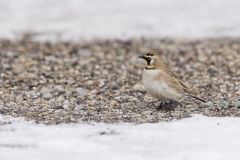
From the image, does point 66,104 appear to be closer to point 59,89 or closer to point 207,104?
point 59,89

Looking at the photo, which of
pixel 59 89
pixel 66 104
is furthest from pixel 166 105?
pixel 59 89

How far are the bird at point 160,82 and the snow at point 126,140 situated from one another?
23.1 inches

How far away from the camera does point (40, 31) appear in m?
15.9

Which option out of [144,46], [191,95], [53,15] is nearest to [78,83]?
[191,95]

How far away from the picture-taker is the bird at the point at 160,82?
926 cm

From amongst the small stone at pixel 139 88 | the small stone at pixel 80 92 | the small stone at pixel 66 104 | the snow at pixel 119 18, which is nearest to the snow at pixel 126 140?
the small stone at pixel 66 104

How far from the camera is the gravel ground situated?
9523 millimetres

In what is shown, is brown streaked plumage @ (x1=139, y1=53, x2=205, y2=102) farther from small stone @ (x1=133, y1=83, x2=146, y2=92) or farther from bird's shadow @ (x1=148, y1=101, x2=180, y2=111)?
small stone @ (x1=133, y1=83, x2=146, y2=92)

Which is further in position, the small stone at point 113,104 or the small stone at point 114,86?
the small stone at point 114,86

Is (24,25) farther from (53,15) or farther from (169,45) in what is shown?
(169,45)

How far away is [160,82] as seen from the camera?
30.4ft

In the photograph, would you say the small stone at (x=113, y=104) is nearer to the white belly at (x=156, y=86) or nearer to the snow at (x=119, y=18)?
the white belly at (x=156, y=86)

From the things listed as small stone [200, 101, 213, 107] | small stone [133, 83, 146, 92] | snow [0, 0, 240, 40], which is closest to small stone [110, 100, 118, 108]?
small stone [133, 83, 146, 92]

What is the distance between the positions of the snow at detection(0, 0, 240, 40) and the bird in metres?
5.92
